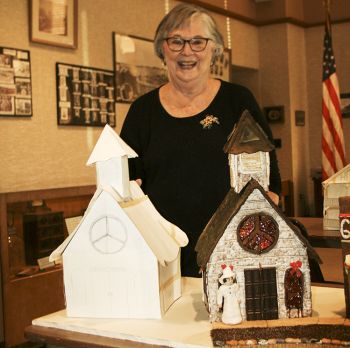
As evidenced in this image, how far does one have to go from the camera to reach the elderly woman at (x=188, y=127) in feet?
6.50

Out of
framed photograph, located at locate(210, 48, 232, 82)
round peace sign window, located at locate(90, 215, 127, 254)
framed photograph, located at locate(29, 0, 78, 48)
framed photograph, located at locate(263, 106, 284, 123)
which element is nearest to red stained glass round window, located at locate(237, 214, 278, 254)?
round peace sign window, located at locate(90, 215, 127, 254)

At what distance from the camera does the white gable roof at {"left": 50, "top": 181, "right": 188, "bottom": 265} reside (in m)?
1.40

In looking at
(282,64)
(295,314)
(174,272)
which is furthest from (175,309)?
(282,64)

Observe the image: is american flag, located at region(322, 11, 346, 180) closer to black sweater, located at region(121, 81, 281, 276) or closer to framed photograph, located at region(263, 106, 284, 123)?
framed photograph, located at region(263, 106, 284, 123)

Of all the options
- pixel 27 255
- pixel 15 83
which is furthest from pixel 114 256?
pixel 15 83

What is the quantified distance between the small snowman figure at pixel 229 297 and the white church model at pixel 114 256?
0.19 meters

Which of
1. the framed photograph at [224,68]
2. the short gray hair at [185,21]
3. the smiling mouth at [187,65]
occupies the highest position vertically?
the framed photograph at [224,68]

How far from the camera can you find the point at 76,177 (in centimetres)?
432

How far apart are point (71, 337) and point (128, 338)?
0.48 ft

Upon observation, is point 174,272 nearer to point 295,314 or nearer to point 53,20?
point 295,314

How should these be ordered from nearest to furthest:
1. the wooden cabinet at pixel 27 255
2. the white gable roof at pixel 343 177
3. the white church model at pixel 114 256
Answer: the white church model at pixel 114 256, the white gable roof at pixel 343 177, the wooden cabinet at pixel 27 255

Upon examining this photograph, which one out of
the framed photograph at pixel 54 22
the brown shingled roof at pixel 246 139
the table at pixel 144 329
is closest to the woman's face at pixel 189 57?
the brown shingled roof at pixel 246 139

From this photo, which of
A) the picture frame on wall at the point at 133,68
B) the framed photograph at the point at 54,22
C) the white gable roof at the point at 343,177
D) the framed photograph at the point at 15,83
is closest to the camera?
the white gable roof at the point at 343,177

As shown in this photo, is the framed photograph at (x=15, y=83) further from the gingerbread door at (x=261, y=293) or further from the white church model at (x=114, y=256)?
the gingerbread door at (x=261, y=293)
